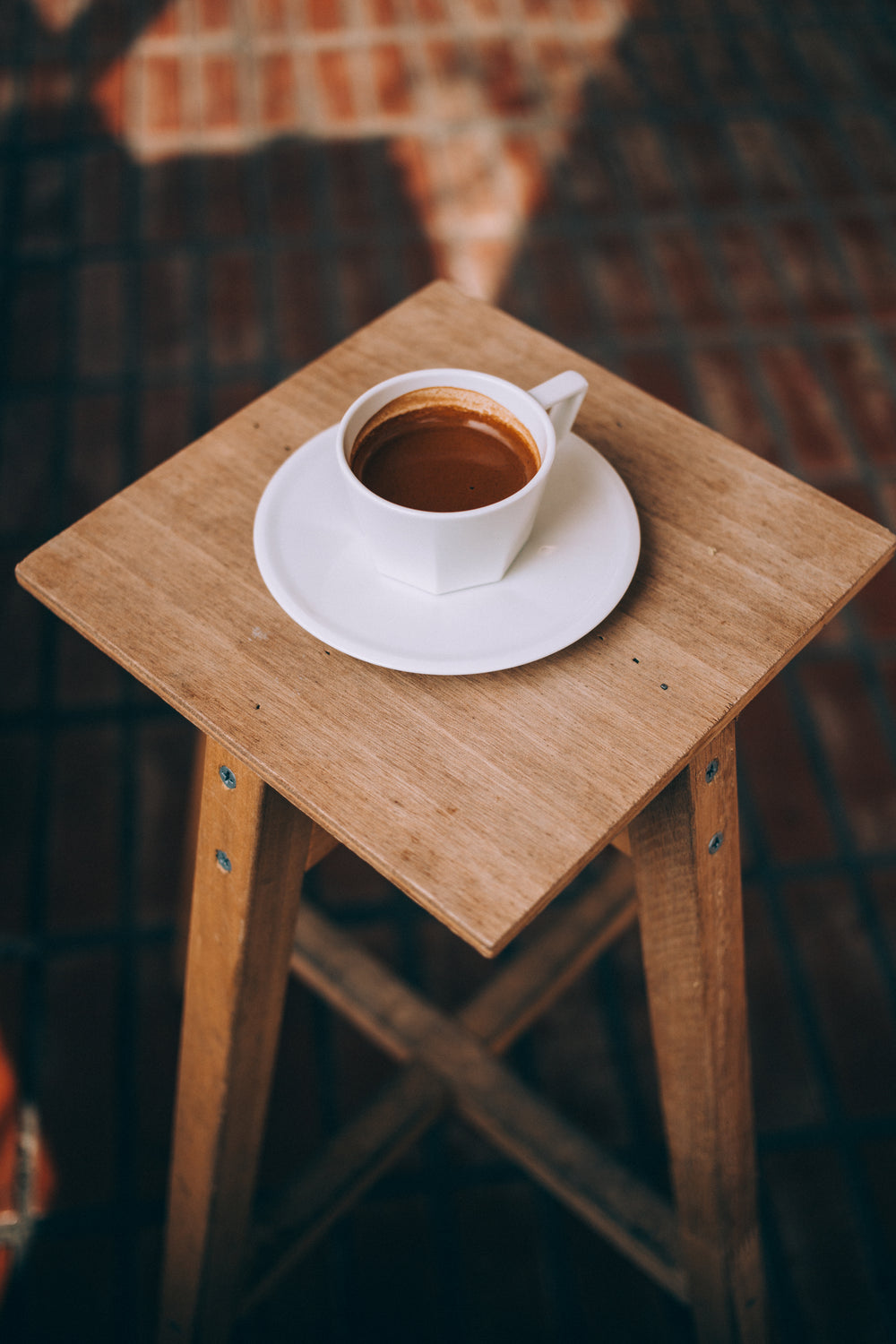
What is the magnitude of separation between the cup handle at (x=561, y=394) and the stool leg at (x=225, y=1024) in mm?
255

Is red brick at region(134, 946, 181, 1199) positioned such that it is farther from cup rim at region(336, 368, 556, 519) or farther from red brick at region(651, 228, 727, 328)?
red brick at region(651, 228, 727, 328)

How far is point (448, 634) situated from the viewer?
0.56 m

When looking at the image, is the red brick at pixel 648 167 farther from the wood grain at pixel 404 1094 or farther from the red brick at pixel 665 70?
the wood grain at pixel 404 1094

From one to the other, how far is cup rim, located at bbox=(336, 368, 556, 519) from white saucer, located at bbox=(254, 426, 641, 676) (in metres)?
0.04

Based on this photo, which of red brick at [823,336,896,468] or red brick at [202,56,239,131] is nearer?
red brick at [823,336,896,468]

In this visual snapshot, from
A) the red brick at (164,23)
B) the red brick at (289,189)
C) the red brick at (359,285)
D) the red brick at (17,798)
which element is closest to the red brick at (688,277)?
the red brick at (359,285)

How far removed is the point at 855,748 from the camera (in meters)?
1.37

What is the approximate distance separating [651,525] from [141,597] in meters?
0.29

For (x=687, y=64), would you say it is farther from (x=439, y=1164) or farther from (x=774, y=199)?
(x=439, y=1164)

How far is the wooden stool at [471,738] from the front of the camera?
21.0 inches

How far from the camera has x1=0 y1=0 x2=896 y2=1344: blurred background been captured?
107 centimetres

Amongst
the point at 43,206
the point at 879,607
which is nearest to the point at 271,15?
the point at 43,206

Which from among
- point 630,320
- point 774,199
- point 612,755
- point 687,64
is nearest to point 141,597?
point 612,755

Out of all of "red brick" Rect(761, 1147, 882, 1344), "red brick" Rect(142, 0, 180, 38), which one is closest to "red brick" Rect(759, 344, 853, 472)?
"red brick" Rect(761, 1147, 882, 1344)
